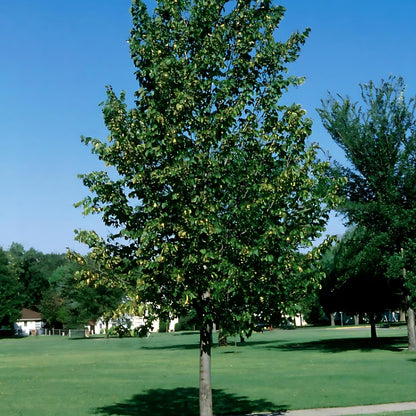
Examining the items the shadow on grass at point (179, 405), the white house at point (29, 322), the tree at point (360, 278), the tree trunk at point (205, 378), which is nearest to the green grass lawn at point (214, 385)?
the shadow on grass at point (179, 405)

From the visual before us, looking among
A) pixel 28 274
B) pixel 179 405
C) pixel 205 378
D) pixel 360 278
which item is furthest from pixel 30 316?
pixel 205 378

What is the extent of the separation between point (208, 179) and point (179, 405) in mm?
8862

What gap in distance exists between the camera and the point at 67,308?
82.8m

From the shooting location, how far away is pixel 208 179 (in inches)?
451

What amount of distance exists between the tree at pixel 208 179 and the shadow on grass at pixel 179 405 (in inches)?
193

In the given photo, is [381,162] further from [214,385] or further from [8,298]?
[8,298]

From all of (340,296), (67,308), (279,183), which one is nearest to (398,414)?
(279,183)

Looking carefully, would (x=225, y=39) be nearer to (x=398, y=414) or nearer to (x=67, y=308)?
(x=398, y=414)

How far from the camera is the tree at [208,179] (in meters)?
10.9

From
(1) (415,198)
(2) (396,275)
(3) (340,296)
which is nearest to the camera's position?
(2) (396,275)

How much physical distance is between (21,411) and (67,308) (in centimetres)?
6803

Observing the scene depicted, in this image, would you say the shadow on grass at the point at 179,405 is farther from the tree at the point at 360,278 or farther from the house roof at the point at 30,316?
the house roof at the point at 30,316

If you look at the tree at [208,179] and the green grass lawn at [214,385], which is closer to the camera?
the tree at [208,179]

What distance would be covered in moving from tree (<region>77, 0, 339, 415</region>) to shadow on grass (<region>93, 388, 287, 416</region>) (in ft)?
16.1
